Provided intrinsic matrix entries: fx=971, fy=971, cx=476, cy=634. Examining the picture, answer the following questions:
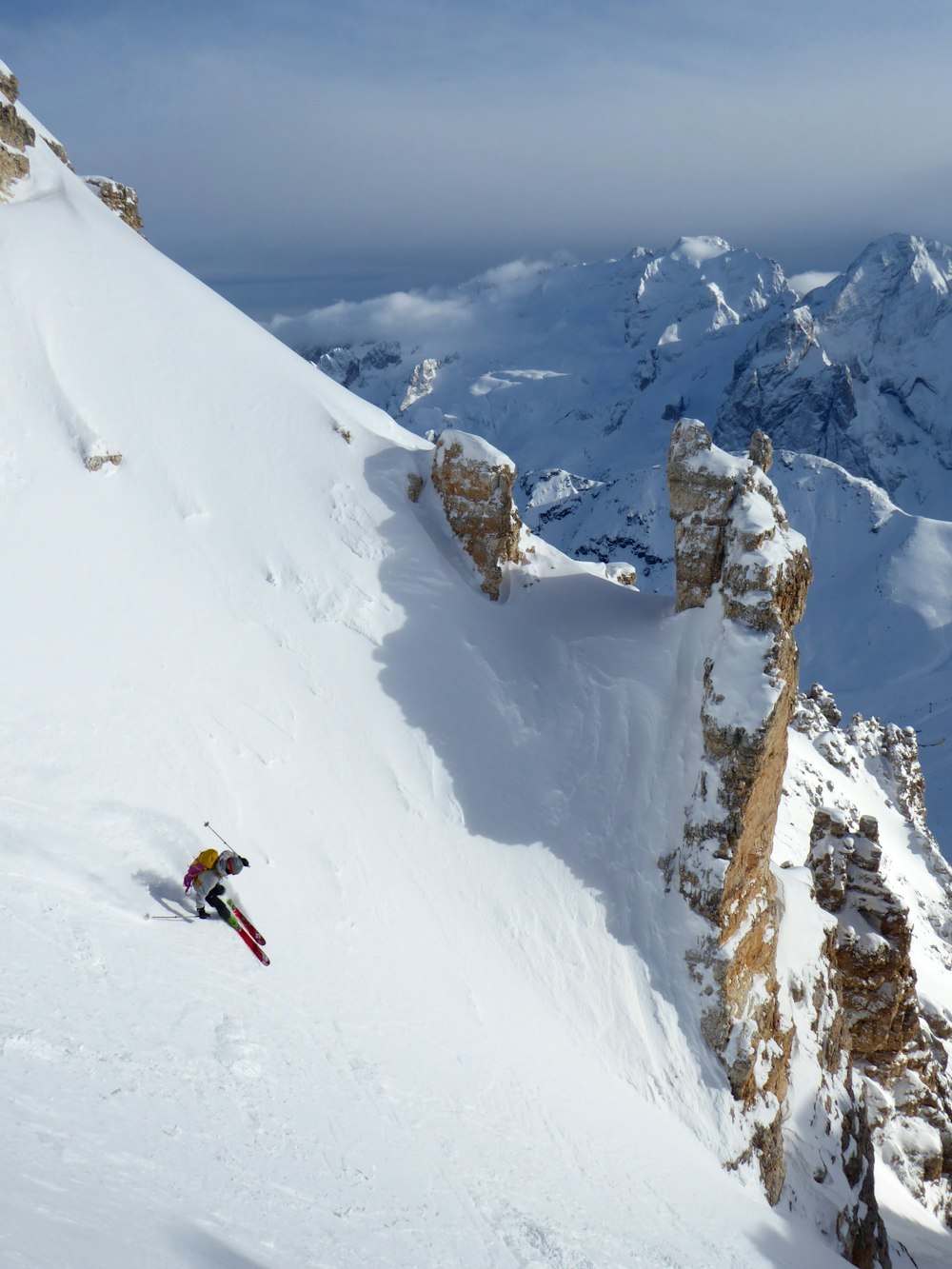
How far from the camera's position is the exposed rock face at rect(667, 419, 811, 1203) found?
82.6ft

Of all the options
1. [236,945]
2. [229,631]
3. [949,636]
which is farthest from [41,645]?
[949,636]

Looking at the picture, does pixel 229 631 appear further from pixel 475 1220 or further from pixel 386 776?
pixel 475 1220

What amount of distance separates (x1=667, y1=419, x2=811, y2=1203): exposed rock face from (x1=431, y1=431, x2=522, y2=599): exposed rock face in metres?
6.11

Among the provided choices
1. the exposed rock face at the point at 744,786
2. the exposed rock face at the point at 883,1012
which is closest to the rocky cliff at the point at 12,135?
the exposed rock face at the point at 744,786

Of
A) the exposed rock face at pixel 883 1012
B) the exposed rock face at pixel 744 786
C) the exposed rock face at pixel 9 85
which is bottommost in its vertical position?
the exposed rock face at pixel 883 1012

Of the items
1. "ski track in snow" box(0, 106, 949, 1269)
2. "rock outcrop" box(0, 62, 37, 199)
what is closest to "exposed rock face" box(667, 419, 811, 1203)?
"ski track in snow" box(0, 106, 949, 1269)

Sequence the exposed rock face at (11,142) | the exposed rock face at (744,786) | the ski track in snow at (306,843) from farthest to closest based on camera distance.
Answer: the exposed rock face at (11,142), the exposed rock face at (744,786), the ski track in snow at (306,843)

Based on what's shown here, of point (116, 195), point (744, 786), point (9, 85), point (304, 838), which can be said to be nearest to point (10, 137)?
point (9, 85)

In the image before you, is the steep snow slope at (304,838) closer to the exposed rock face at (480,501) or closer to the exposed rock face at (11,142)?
the exposed rock face at (11,142)

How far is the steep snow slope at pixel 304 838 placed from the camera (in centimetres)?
1242

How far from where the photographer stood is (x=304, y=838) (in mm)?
22156

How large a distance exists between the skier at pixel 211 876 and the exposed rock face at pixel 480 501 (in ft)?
52.1

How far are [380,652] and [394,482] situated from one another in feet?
21.8

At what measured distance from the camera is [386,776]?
82.7 ft
